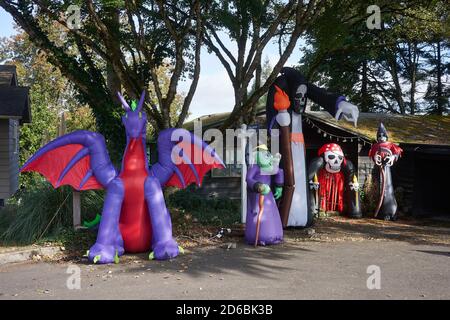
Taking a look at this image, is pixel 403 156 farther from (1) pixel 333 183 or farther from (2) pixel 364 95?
(2) pixel 364 95

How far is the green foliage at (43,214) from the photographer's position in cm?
794

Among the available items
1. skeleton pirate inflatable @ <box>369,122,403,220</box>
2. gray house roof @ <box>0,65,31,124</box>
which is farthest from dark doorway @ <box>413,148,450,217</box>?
gray house roof @ <box>0,65,31,124</box>

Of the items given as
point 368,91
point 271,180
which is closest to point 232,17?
point 271,180

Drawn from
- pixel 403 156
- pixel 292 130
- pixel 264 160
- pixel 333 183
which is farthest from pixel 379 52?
pixel 264 160

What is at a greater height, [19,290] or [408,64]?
[408,64]

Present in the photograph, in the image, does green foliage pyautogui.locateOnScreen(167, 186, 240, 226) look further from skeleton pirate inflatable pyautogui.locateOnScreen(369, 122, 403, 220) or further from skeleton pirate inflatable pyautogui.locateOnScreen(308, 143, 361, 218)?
skeleton pirate inflatable pyautogui.locateOnScreen(369, 122, 403, 220)

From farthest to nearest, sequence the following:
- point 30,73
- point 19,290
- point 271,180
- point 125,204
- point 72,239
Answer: point 30,73
point 271,180
point 72,239
point 125,204
point 19,290

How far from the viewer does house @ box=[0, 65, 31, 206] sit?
10844mm

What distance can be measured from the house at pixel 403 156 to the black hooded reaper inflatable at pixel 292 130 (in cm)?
350

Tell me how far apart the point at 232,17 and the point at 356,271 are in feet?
25.4

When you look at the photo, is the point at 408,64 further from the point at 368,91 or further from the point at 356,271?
the point at 356,271

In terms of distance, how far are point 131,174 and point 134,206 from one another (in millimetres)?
508

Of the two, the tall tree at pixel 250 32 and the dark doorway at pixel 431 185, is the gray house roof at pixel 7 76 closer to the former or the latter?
the tall tree at pixel 250 32

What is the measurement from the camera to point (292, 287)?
5.58 m
